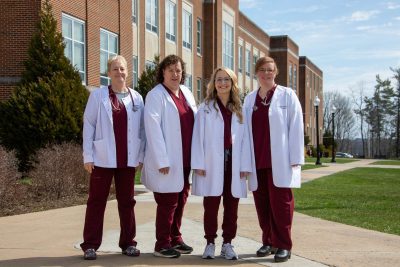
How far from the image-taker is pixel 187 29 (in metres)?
32.4

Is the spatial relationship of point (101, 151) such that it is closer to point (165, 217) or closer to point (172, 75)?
point (165, 217)

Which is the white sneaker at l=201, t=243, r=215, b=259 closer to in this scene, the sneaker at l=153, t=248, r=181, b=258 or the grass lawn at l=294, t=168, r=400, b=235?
the sneaker at l=153, t=248, r=181, b=258

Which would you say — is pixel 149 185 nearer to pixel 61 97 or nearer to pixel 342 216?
pixel 342 216

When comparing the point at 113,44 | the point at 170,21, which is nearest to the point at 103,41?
the point at 113,44

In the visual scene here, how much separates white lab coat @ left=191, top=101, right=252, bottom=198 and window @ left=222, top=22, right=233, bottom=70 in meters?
32.0

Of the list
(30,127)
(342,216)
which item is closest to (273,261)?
(342,216)

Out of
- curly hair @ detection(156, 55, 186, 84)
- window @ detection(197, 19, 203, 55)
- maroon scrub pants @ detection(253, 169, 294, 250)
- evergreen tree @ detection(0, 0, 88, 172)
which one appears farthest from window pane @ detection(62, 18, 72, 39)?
window @ detection(197, 19, 203, 55)

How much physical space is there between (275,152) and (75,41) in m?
14.4

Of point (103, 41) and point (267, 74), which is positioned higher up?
point (103, 41)

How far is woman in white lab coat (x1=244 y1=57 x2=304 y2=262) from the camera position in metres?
5.87

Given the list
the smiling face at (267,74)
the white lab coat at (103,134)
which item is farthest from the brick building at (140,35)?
the smiling face at (267,74)

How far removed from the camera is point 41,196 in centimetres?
1128

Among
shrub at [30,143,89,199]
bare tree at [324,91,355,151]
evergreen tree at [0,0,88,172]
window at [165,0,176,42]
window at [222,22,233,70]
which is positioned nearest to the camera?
shrub at [30,143,89,199]

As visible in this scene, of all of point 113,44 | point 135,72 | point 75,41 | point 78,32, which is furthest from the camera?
point 135,72
